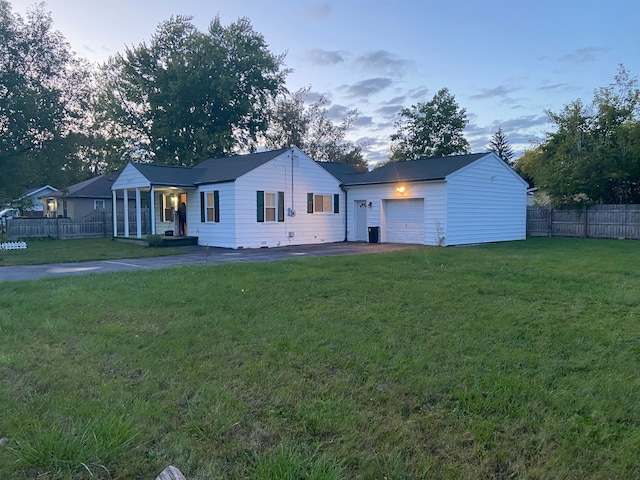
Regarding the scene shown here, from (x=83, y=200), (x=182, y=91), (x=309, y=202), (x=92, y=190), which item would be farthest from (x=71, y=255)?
(x=182, y=91)

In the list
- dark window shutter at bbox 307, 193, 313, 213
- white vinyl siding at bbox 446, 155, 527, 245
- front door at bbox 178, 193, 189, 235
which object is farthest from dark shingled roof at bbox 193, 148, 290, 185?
white vinyl siding at bbox 446, 155, 527, 245

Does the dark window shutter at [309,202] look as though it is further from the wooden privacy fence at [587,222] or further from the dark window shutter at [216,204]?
the wooden privacy fence at [587,222]

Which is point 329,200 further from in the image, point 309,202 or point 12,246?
point 12,246

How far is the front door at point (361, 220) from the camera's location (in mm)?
21047

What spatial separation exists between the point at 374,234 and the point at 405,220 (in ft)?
4.82

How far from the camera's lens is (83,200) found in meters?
30.2

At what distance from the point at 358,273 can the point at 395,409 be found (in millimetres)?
5890

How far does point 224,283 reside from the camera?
26.7ft

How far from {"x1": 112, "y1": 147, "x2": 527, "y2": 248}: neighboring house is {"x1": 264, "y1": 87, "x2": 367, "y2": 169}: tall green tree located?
1736 centimetres

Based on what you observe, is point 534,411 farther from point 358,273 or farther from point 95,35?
point 95,35

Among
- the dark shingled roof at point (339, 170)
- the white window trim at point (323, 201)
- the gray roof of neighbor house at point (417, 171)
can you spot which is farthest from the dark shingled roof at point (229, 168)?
the dark shingled roof at point (339, 170)

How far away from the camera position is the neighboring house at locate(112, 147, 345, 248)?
57.9ft

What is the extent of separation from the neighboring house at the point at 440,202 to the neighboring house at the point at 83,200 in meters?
16.2

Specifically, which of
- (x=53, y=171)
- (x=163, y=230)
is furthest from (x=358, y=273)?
(x=53, y=171)
